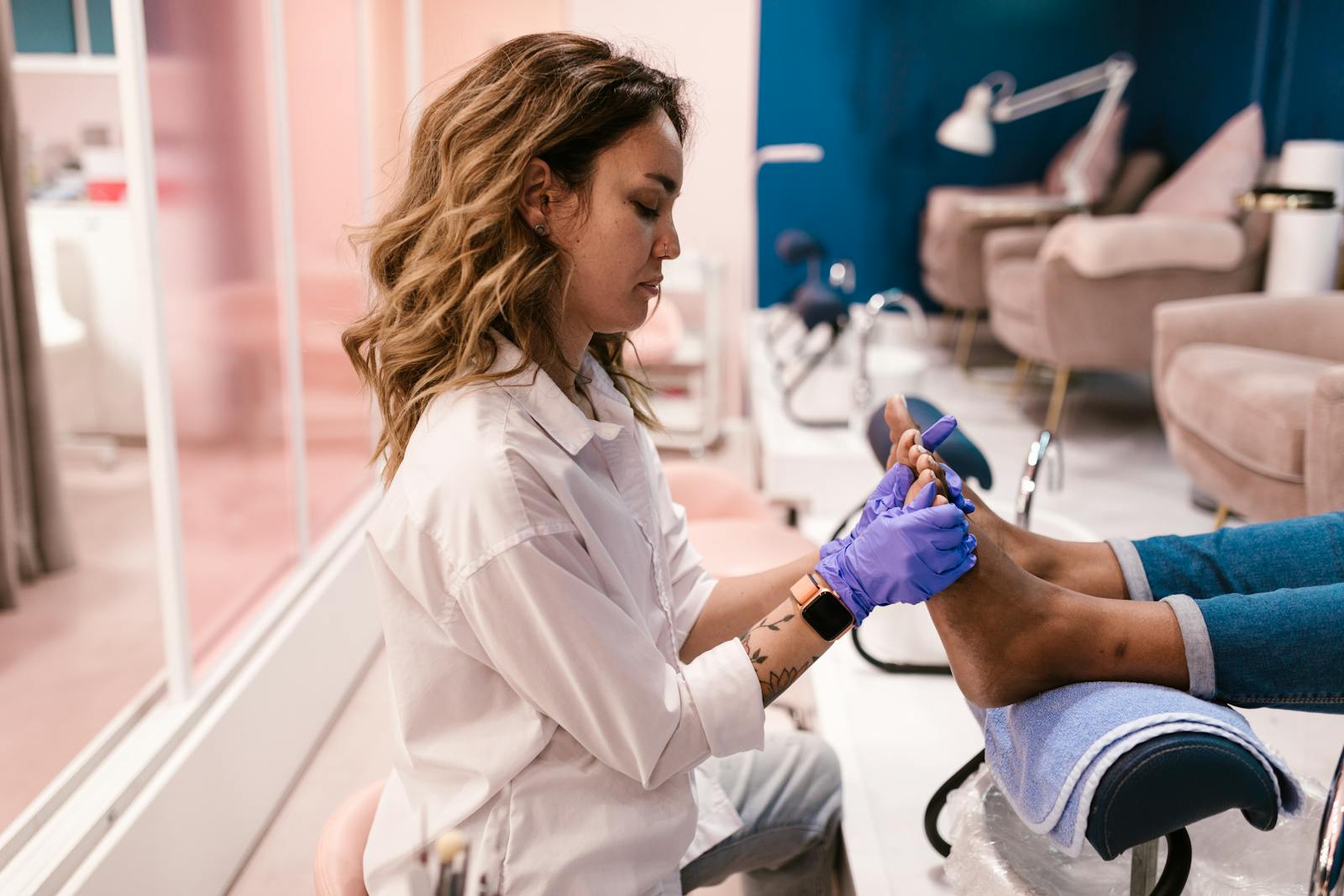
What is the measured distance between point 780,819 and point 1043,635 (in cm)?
41

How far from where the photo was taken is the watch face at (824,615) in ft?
3.34

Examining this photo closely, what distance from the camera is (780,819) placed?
1.30m

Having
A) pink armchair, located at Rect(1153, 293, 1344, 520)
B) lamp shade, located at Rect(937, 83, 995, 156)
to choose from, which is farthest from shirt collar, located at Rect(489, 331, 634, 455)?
lamp shade, located at Rect(937, 83, 995, 156)

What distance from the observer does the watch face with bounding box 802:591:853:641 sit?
1017mm

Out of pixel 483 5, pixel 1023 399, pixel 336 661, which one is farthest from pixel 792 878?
pixel 483 5

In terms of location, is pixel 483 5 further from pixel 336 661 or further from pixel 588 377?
pixel 588 377

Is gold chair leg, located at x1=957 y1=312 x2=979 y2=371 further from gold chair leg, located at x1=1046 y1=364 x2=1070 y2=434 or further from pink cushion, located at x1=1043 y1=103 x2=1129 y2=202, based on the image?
gold chair leg, located at x1=1046 y1=364 x2=1070 y2=434

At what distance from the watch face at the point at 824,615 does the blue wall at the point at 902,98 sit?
4.66 metres

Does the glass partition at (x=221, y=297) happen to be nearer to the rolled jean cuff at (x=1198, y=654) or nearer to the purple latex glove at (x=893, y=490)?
the purple latex glove at (x=893, y=490)

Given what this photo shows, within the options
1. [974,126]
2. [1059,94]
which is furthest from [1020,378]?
[1059,94]

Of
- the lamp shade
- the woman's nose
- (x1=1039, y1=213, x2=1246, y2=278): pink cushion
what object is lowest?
(x1=1039, y1=213, x2=1246, y2=278): pink cushion

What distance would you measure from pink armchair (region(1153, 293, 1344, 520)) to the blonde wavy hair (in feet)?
5.12

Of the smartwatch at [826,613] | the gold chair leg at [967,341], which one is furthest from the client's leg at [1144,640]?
the gold chair leg at [967,341]

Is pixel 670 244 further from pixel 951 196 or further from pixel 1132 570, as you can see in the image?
pixel 951 196
